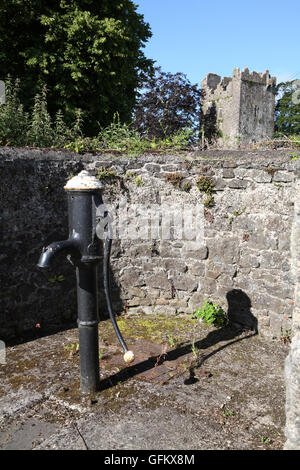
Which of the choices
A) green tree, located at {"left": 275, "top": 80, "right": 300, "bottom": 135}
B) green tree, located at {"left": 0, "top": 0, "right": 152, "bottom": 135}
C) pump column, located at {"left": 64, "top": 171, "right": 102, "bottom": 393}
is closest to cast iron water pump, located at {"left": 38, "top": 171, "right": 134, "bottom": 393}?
pump column, located at {"left": 64, "top": 171, "right": 102, "bottom": 393}

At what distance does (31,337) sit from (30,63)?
9.07 meters

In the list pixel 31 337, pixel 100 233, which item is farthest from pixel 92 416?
pixel 31 337

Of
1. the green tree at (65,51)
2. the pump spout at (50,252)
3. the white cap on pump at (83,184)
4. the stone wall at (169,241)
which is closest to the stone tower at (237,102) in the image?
the green tree at (65,51)

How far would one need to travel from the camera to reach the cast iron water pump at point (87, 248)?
285 cm

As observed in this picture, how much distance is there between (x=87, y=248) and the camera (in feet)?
9.36

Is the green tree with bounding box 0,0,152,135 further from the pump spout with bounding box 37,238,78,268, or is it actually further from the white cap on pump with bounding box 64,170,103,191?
the pump spout with bounding box 37,238,78,268

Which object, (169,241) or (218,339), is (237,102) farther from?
(218,339)

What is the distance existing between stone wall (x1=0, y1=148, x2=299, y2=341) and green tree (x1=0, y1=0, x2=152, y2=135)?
657 centimetres

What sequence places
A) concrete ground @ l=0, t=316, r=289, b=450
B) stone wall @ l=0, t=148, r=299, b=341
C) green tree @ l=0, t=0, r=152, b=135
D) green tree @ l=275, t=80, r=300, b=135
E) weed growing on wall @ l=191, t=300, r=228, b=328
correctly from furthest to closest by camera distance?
green tree @ l=275, t=80, r=300, b=135 → green tree @ l=0, t=0, r=152, b=135 → weed growing on wall @ l=191, t=300, r=228, b=328 → stone wall @ l=0, t=148, r=299, b=341 → concrete ground @ l=0, t=316, r=289, b=450

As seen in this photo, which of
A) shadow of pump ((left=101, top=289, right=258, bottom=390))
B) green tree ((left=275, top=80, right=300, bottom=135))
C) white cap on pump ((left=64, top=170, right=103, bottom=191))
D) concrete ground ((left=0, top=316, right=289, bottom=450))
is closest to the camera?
concrete ground ((left=0, top=316, right=289, bottom=450))

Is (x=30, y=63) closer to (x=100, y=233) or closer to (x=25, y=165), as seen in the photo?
(x=25, y=165)

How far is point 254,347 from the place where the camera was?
3.97 metres

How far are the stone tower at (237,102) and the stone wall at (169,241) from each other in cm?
2318

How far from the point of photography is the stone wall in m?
4.10
